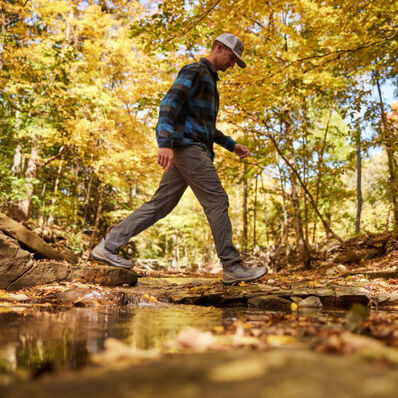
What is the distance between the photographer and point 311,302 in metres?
3.00

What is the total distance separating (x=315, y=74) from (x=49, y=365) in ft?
23.1

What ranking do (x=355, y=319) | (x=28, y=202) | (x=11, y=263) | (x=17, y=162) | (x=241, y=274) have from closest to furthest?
(x=355, y=319) < (x=11, y=263) < (x=241, y=274) < (x=28, y=202) < (x=17, y=162)

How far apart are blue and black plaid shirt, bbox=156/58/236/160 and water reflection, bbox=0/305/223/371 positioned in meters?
1.74

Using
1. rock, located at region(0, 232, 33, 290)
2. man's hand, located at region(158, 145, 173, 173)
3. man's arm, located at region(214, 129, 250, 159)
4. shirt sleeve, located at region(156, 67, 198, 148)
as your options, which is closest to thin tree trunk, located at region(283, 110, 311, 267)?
man's arm, located at region(214, 129, 250, 159)

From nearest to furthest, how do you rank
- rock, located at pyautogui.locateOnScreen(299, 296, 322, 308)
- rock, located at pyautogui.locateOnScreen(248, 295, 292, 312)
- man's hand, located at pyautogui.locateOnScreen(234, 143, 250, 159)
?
rock, located at pyautogui.locateOnScreen(248, 295, 292, 312) → rock, located at pyautogui.locateOnScreen(299, 296, 322, 308) → man's hand, located at pyautogui.locateOnScreen(234, 143, 250, 159)

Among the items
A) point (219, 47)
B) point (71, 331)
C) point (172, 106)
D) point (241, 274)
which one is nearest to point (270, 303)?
point (241, 274)

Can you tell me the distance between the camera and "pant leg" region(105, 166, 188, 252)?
12.1 ft

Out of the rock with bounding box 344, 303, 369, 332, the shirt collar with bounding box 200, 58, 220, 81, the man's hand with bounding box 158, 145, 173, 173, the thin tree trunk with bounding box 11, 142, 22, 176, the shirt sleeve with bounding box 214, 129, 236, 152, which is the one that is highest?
the thin tree trunk with bounding box 11, 142, 22, 176

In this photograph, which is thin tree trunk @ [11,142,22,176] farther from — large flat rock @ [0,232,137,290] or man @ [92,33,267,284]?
man @ [92,33,267,284]

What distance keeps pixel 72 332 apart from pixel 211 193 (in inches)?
85.4

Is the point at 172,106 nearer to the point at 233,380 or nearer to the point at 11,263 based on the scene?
the point at 11,263

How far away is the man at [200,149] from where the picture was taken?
3.45 m

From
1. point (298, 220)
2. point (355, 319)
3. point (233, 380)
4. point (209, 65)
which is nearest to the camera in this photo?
point (233, 380)

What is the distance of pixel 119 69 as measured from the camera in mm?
14211
